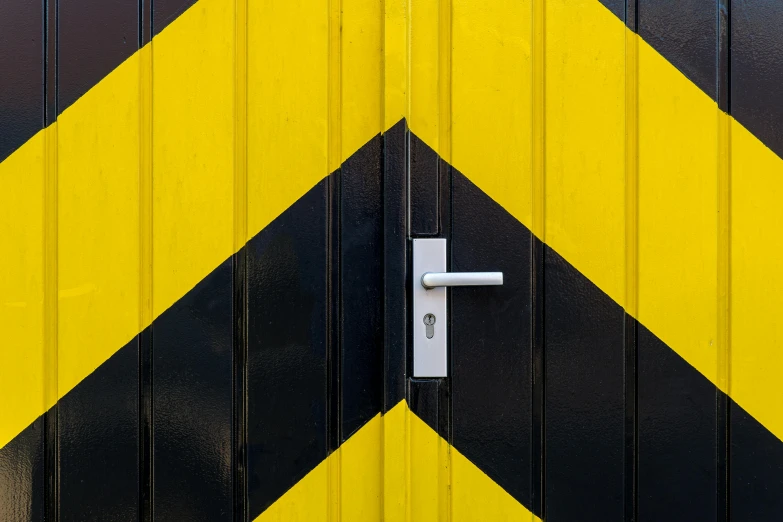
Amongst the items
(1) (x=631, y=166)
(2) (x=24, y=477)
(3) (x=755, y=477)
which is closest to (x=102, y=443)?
(2) (x=24, y=477)

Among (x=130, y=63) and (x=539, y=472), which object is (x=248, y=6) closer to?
(x=130, y=63)

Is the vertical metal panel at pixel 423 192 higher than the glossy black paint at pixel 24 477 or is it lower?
higher

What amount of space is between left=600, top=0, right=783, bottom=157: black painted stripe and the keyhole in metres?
0.62

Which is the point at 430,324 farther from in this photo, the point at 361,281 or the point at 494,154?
the point at 494,154

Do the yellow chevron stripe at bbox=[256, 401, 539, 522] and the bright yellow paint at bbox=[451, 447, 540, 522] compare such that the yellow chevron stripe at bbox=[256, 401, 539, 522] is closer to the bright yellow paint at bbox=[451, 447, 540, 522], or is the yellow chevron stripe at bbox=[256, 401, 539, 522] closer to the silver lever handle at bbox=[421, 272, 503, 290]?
the bright yellow paint at bbox=[451, 447, 540, 522]

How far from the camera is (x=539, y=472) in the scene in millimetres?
984

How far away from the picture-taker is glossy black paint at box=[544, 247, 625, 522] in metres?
0.98

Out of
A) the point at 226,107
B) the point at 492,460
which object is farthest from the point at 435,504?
the point at 226,107

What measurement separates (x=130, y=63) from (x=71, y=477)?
0.75m

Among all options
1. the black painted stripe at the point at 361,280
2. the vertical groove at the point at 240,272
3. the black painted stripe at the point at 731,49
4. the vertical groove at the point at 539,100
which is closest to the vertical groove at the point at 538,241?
the vertical groove at the point at 539,100

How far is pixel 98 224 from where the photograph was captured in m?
0.98

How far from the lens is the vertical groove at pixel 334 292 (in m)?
0.99

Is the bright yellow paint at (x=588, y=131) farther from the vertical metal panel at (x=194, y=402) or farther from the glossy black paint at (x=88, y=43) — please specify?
the glossy black paint at (x=88, y=43)

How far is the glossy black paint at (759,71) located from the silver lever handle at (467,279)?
521 millimetres
